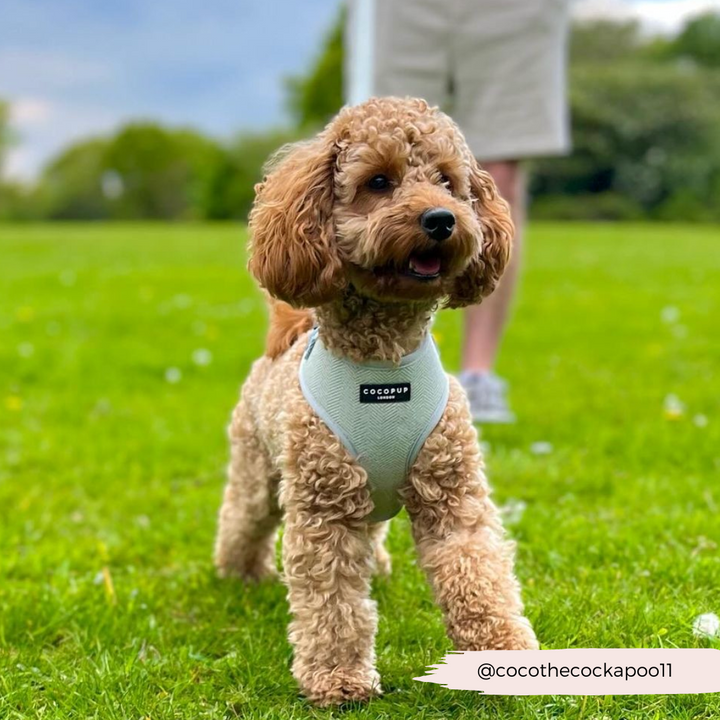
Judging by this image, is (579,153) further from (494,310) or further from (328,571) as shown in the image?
(328,571)

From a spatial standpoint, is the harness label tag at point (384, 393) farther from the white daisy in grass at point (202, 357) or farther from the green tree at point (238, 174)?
the green tree at point (238, 174)

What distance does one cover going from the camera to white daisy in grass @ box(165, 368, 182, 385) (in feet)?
22.8

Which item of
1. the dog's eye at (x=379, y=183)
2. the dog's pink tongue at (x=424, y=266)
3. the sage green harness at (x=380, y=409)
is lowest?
the sage green harness at (x=380, y=409)

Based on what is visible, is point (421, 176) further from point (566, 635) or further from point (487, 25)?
point (487, 25)

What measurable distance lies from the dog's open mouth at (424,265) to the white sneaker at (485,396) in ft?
8.96

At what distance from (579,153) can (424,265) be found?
42.9 m

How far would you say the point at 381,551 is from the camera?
11.3 ft

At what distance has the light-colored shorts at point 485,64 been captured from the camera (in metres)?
4.86

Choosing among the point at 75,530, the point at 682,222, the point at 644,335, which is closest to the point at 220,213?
the point at 682,222

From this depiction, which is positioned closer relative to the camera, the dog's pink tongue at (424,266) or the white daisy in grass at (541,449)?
the dog's pink tongue at (424,266)

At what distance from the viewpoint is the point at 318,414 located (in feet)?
8.78

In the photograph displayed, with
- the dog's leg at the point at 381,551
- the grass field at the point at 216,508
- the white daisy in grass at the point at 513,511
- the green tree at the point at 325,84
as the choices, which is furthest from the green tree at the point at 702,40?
the dog's leg at the point at 381,551

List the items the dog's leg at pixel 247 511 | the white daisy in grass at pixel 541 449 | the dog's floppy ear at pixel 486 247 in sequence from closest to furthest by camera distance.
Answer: the dog's floppy ear at pixel 486 247 → the dog's leg at pixel 247 511 → the white daisy in grass at pixel 541 449

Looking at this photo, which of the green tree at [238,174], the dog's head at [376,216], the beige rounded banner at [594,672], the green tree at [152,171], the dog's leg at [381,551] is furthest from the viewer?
the green tree at [152,171]
